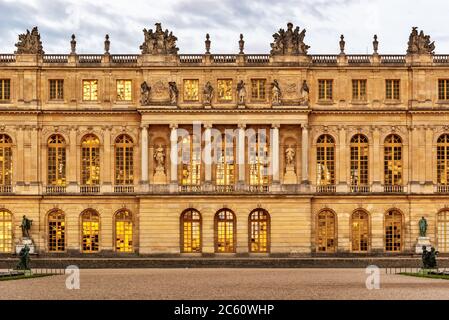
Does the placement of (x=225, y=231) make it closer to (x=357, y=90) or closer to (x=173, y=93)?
(x=173, y=93)

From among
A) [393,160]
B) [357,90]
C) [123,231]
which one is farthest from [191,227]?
[357,90]

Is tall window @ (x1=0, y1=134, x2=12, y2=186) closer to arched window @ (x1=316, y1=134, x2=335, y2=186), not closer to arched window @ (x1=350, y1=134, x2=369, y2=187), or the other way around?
arched window @ (x1=316, y1=134, x2=335, y2=186)

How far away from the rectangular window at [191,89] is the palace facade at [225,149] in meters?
0.12

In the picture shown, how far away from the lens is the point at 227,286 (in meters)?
41.3

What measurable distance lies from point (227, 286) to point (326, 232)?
25.5m

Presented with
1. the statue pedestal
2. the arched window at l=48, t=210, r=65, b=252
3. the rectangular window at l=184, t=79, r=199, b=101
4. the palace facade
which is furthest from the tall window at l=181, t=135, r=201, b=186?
the statue pedestal

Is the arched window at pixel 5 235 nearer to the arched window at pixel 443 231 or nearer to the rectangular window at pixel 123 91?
the rectangular window at pixel 123 91

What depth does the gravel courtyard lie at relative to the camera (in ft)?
119

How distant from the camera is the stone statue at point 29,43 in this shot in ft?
216

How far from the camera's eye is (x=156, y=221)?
65.0 m

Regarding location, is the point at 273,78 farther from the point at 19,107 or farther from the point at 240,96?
the point at 19,107

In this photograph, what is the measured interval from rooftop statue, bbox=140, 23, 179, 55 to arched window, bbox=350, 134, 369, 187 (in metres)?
13.3

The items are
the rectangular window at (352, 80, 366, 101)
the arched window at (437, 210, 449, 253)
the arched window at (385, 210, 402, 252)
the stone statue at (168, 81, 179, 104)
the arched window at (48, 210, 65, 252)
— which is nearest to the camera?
the stone statue at (168, 81, 179, 104)
